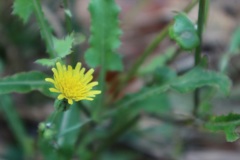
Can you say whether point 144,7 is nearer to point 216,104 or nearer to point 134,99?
point 216,104

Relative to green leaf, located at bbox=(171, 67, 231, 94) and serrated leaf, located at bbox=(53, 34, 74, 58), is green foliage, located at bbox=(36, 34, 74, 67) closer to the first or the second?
serrated leaf, located at bbox=(53, 34, 74, 58)

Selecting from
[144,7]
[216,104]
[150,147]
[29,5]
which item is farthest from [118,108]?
[144,7]

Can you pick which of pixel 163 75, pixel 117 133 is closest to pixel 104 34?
pixel 163 75

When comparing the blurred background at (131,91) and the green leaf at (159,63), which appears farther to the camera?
the blurred background at (131,91)

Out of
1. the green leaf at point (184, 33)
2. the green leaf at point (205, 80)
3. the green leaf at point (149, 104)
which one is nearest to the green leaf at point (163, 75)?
the green leaf at point (149, 104)

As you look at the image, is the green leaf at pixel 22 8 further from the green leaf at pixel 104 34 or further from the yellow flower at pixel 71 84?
the yellow flower at pixel 71 84
